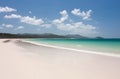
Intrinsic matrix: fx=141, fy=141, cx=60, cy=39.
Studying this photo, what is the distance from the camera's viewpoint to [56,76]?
325cm

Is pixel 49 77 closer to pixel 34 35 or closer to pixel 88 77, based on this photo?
pixel 88 77

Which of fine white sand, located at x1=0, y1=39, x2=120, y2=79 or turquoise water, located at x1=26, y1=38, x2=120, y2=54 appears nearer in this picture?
fine white sand, located at x1=0, y1=39, x2=120, y2=79

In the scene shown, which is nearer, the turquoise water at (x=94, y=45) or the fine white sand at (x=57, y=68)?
the fine white sand at (x=57, y=68)

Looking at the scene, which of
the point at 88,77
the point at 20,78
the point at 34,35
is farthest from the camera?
the point at 34,35

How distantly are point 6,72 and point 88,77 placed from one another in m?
2.00

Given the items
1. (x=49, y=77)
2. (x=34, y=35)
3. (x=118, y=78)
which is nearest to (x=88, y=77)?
(x=118, y=78)

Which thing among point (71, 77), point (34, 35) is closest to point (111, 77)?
point (71, 77)

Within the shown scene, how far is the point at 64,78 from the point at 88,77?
1.91 ft

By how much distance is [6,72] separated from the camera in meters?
3.50

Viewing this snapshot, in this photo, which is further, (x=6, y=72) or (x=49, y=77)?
(x=6, y=72)

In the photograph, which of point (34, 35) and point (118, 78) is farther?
point (34, 35)

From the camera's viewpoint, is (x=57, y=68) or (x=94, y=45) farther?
(x=94, y=45)

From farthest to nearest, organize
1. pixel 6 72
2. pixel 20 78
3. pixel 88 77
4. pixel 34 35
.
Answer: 1. pixel 34 35
2. pixel 6 72
3. pixel 88 77
4. pixel 20 78

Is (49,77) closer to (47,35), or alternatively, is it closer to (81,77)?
(81,77)
